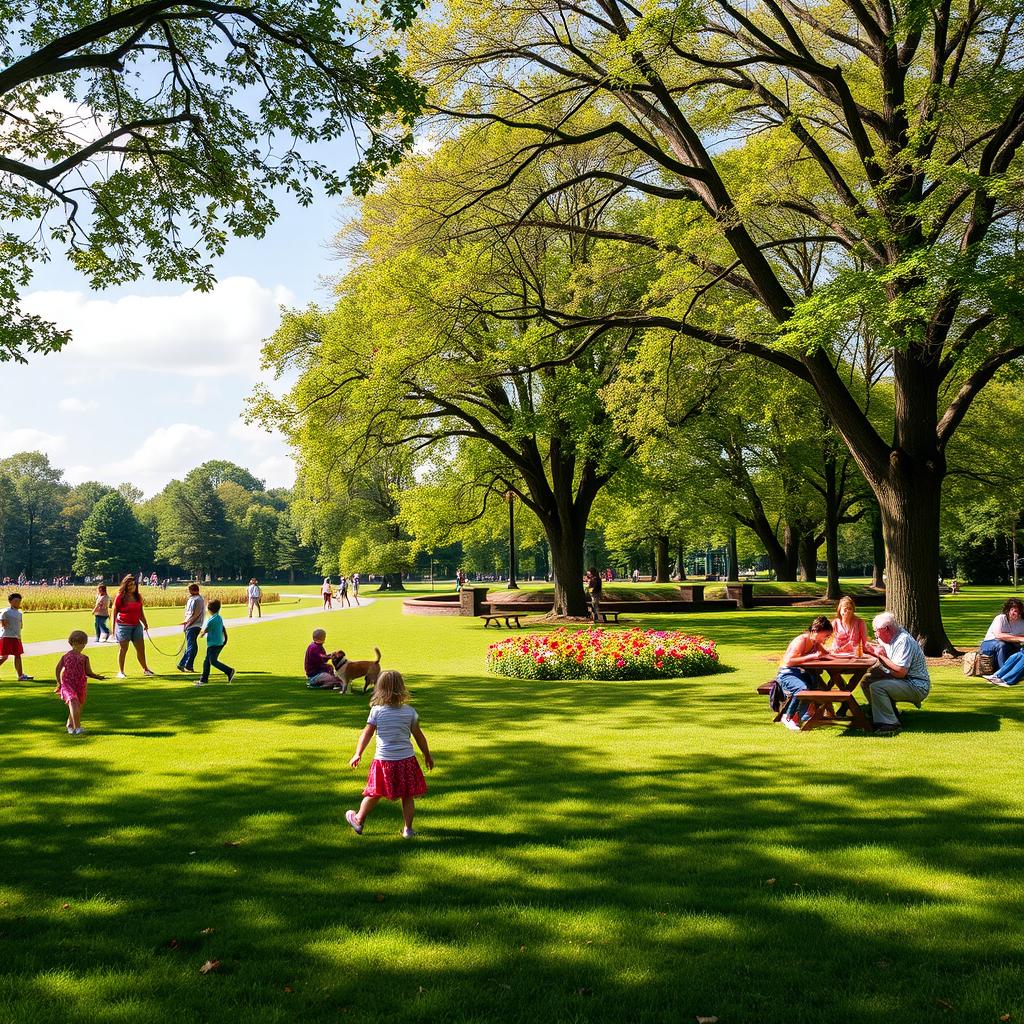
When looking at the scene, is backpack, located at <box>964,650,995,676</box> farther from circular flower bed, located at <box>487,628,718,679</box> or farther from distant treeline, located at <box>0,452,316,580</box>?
distant treeline, located at <box>0,452,316,580</box>

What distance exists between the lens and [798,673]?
10125 mm

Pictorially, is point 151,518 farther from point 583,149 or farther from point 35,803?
point 35,803

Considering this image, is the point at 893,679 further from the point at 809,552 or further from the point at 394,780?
the point at 809,552

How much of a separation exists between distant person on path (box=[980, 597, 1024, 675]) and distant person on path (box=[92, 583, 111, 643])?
56.5 feet

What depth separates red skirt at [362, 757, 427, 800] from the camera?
5.95m

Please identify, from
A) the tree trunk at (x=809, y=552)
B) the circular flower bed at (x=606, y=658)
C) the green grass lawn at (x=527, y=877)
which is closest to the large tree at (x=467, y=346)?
the circular flower bed at (x=606, y=658)

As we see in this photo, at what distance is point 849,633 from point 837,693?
1034mm

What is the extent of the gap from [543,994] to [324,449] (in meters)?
21.9

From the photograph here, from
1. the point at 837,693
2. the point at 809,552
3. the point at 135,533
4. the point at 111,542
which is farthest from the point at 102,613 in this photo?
the point at 135,533

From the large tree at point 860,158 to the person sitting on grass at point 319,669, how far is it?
8.10 metres

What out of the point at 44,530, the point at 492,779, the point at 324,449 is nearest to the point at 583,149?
the point at 324,449

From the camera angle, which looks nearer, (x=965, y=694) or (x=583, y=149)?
(x=965, y=694)

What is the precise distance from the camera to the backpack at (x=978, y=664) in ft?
44.0

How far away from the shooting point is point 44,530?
11194cm
